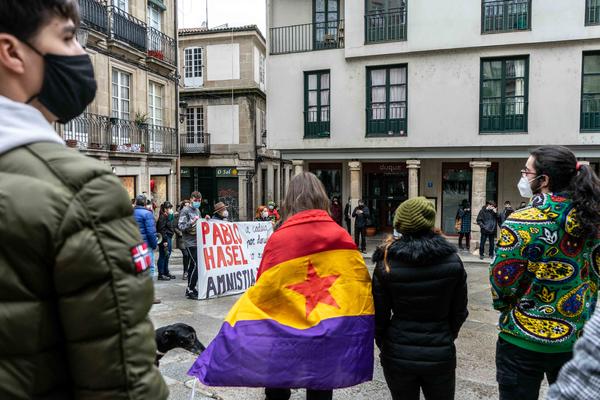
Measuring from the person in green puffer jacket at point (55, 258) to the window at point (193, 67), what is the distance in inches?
1278

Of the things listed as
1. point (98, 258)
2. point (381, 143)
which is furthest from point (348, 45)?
point (98, 258)

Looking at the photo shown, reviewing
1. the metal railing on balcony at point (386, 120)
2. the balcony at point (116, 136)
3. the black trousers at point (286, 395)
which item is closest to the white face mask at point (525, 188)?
the black trousers at point (286, 395)

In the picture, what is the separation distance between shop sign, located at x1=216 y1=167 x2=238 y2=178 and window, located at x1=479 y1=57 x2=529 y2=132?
1757 cm

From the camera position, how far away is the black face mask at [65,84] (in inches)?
53.2

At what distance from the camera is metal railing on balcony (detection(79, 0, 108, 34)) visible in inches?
649

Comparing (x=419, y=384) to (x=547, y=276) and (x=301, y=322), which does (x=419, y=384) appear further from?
(x=547, y=276)

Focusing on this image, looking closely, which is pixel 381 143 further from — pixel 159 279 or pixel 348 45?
pixel 159 279

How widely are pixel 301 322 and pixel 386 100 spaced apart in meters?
16.6

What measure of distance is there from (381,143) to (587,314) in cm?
1645

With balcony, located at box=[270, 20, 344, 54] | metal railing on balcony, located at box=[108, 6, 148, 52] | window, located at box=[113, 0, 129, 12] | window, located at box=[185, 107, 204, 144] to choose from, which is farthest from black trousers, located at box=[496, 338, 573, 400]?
window, located at box=[185, 107, 204, 144]

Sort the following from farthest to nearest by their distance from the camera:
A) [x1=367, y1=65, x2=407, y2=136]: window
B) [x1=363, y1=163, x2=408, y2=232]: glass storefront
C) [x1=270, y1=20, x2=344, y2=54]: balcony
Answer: [x1=363, y1=163, x2=408, y2=232]: glass storefront, [x1=270, y1=20, x2=344, y2=54]: balcony, [x1=367, y1=65, x2=407, y2=136]: window

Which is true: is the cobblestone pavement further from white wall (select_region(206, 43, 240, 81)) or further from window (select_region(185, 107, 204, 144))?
white wall (select_region(206, 43, 240, 81))

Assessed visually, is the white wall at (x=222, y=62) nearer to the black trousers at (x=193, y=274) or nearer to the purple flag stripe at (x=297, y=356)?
the black trousers at (x=193, y=274)

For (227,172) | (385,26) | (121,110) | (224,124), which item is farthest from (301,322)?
(224,124)
